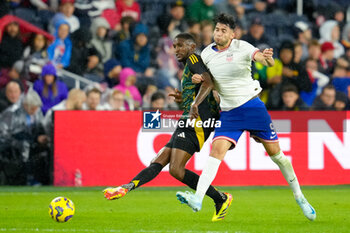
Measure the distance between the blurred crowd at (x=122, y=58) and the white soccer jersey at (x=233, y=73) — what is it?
5775 millimetres

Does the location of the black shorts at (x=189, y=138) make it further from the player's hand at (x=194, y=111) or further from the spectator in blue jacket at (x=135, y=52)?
the spectator in blue jacket at (x=135, y=52)

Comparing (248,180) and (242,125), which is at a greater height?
(242,125)

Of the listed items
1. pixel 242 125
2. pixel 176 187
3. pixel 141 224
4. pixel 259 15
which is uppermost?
pixel 259 15

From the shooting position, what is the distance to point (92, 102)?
14000mm

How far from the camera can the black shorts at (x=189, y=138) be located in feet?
27.9

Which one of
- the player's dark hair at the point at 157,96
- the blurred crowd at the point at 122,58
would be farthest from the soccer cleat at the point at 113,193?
the player's dark hair at the point at 157,96

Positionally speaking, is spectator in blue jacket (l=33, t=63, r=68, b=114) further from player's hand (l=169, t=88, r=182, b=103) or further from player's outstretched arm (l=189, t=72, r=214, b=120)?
player's outstretched arm (l=189, t=72, r=214, b=120)

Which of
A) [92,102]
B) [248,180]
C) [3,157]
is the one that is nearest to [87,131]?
[92,102]

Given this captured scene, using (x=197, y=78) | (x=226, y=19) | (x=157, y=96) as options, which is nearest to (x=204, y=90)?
(x=197, y=78)

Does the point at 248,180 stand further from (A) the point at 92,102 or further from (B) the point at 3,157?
(B) the point at 3,157

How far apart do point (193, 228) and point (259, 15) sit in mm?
11299

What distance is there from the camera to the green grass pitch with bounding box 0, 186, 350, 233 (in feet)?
25.5

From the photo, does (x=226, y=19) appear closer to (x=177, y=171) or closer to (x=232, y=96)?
(x=232, y=96)

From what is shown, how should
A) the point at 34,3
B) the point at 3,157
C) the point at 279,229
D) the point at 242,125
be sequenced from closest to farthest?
the point at 279,229
the point at 242,125
the point at 3,157
the point at 34,3
